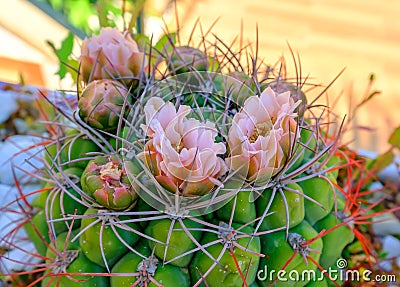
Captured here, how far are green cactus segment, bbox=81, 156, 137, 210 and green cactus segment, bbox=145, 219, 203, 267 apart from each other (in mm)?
27

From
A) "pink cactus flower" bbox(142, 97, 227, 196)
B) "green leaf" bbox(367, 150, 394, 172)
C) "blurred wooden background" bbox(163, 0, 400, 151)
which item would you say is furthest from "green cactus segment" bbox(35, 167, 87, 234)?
"blurred wooden background" bbox(163, 0, 400, 151)

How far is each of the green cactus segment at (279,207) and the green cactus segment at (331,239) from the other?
0.05 m

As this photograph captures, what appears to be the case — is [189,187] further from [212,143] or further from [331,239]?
[331,239]

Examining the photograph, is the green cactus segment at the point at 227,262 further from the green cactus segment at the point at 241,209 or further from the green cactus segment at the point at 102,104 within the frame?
the green cactus segment at the point at 102,104

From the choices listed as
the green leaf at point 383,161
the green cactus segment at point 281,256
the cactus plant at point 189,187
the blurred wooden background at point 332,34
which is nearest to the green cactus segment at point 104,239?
the cactus plant at point 189,187

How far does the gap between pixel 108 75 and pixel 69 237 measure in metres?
0.15

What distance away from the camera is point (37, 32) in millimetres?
1174

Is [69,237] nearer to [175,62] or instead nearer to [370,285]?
[175,62]

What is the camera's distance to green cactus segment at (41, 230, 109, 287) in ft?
1.38

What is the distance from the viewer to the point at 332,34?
204 cm

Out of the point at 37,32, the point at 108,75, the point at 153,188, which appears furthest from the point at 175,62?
the point at 37,32

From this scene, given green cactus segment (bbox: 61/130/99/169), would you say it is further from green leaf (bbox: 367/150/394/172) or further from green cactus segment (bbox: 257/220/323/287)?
green leaf (bbox: 367/150/394/172)

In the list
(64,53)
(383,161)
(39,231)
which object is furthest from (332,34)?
(39,231)

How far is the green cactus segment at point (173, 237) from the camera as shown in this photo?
385 millimetres
